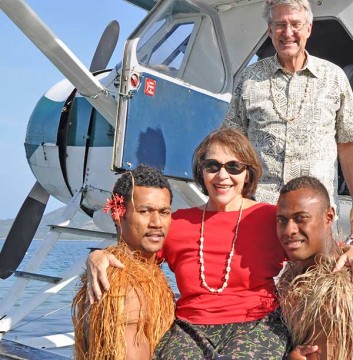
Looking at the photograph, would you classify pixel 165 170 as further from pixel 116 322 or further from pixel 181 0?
pixel 116 322

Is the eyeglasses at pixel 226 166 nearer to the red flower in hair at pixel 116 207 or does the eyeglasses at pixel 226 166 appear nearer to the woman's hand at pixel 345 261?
the red flower in hair at pixel 116 207

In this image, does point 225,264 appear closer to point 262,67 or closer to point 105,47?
point 262,67

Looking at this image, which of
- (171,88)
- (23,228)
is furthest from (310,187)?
(23,228)

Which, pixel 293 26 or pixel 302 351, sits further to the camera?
pixel 293 26

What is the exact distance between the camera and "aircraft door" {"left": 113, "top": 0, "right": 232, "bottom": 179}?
4426 millimetres

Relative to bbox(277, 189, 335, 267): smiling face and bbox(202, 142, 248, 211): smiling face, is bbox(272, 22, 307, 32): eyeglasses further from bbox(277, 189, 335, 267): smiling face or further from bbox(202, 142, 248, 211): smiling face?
bbox(277, 189, 335, 267): smiling face

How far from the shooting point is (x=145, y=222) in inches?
94.0

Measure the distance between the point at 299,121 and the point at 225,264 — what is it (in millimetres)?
796

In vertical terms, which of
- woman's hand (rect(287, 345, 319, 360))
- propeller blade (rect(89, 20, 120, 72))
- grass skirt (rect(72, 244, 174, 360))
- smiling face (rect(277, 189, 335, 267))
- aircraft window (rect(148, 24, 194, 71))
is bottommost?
woman's hand (rect(287, 345, 319, 360))

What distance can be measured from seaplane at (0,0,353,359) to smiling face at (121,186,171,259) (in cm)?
191

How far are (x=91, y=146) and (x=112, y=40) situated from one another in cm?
203

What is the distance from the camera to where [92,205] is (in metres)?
6.02

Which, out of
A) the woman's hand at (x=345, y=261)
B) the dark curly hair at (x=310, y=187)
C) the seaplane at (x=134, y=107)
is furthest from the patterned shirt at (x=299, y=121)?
the seaplane at (x=134, y=107)

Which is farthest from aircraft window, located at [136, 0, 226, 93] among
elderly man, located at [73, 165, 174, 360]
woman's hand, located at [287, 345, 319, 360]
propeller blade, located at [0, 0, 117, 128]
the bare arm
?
woman's hand, located at [287, 345, 319, 360]
